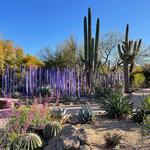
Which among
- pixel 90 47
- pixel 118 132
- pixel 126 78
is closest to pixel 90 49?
pixel 90 47

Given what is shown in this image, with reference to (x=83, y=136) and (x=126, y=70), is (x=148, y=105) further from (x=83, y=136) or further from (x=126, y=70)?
(x=126, y=70)

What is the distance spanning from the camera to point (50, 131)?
847cm

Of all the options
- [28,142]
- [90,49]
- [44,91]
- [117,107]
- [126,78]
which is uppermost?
[90,49]

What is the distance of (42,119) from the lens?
917cm

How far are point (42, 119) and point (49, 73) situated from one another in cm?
1187

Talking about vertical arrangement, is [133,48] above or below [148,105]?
above

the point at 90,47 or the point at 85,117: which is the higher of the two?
the point at 90,47

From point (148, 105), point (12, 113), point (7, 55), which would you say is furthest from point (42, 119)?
point (7, 55)

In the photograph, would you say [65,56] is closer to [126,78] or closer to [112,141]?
[126,78]

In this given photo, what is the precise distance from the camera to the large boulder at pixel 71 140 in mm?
6996

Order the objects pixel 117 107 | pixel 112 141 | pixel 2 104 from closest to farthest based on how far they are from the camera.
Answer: pixel 112 141
pixel 117 107
pixel 2 104

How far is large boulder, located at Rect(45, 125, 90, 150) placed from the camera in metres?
7.00

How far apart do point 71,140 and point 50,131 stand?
145 cm

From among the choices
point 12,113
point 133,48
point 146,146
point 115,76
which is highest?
point 133,48
